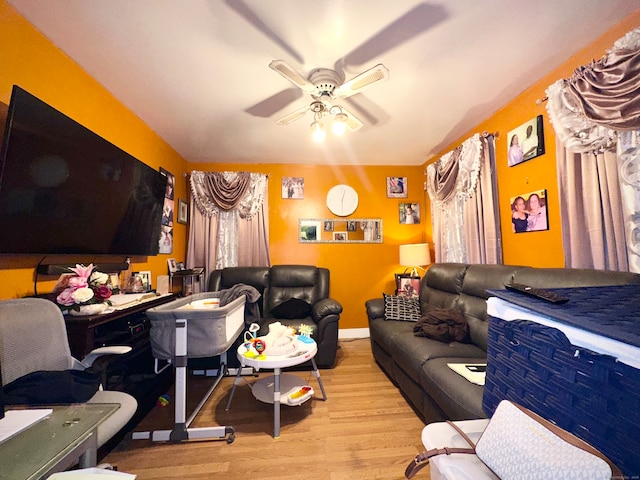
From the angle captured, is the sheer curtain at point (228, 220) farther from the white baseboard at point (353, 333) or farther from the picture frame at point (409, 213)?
the picture frame at point (409, 213)

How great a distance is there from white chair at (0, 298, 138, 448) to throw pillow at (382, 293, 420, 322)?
2182mm

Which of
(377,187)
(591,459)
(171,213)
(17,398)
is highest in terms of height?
(377,187)

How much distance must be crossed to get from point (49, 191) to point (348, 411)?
2.33m

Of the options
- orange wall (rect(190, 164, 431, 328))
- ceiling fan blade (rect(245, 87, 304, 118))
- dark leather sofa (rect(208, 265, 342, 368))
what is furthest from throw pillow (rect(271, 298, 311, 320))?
ceiling fan blade (rect(245, 87, 304, 118))

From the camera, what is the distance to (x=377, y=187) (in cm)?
383

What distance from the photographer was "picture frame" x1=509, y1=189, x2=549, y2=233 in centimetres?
200

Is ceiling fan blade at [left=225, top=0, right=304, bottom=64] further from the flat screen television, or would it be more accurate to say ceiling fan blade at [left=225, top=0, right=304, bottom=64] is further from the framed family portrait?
the framed family portrait

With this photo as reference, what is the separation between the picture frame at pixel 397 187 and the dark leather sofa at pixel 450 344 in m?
1.39

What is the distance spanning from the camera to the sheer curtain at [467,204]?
2430 mm

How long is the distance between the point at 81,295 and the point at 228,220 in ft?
7.40

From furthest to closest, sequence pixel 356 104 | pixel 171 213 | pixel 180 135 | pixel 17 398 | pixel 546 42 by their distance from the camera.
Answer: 1. pixel 171 213
2. pixel 180 135
3. pixel 356 104
4. pixel 546 42
5. pixel 17 398

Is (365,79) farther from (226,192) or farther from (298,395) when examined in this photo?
(226,192)

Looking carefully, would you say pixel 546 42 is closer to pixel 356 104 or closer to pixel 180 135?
pixel 356 104

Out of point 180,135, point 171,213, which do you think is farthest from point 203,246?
point 180,135
